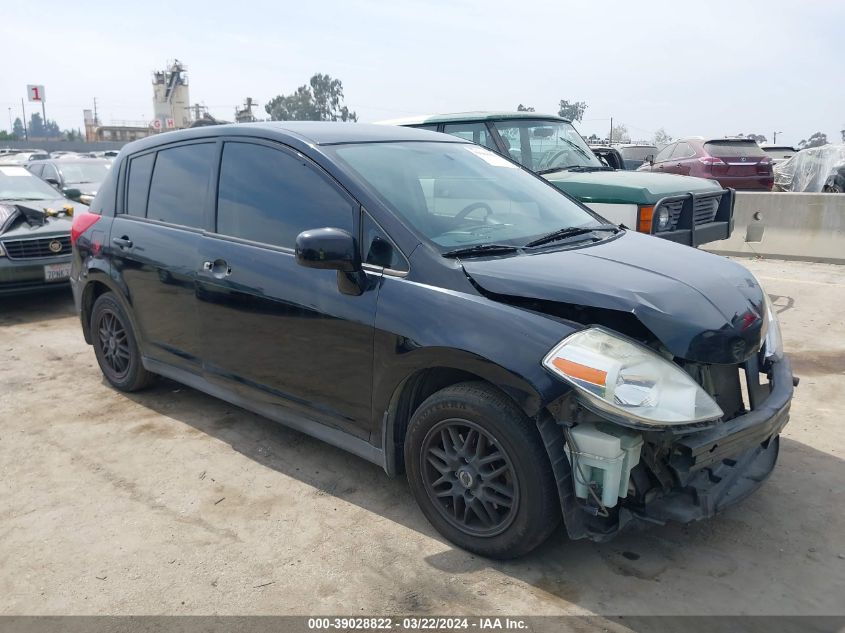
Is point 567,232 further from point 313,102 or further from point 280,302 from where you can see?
point 313,102

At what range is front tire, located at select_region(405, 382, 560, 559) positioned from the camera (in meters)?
2.76

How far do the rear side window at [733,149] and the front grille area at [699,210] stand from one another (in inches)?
325

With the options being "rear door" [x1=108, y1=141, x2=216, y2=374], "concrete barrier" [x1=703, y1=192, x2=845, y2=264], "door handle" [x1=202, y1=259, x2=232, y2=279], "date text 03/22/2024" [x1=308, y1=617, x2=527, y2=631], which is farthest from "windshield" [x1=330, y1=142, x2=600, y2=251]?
"concrete barrier" [x1=703, y1=192, x2=845, y2=264]

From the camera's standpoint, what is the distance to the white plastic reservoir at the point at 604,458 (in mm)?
2607

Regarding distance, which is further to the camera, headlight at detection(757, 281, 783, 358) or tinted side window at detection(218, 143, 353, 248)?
tinted side window at detection(218, 143, 353, 248)

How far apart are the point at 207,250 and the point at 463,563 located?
7.24 feet

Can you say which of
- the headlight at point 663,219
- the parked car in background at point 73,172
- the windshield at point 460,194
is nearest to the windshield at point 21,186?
the parked car in background at point 73,172

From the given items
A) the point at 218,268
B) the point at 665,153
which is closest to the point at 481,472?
the point at 218,268

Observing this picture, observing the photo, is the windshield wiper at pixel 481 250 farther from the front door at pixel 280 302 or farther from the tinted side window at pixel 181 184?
the tinted side window at pixel 181 184

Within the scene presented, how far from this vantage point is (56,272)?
7664 millimetres

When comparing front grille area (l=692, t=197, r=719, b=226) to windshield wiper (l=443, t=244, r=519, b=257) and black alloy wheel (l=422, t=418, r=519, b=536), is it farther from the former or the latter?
black alloy wheel (l=422, t=418, r=519, b=536)

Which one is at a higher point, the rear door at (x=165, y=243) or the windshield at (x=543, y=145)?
the windshield at (x=543, y=145)

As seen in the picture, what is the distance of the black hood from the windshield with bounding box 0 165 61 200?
7.35 metres

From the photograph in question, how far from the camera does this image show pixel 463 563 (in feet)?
9.87
